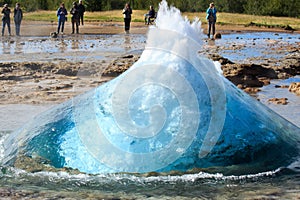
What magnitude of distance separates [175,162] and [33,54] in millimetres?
13078

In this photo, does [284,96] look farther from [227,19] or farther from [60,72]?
[227,19]

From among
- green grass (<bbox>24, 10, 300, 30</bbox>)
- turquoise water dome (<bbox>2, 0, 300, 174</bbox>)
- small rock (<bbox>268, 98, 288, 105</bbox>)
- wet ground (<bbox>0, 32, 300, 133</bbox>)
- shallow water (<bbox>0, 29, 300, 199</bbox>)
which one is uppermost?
turquoise water dome (<bbox>2, 0, 300, 174</bbox>)

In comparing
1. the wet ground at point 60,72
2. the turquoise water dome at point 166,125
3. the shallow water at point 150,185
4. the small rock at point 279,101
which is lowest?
the wet ground at point 60,72

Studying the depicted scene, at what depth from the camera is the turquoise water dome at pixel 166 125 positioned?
459cm

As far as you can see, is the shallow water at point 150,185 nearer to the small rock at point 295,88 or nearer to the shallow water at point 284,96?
the shallow water at point 284,96

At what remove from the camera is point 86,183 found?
4.45 meters

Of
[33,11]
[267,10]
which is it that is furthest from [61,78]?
[33,11]

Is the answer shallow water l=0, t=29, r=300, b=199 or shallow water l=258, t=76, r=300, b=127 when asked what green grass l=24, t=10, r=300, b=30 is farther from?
shallow water l=0, t=29, r=300, b=199

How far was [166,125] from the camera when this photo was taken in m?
4.62

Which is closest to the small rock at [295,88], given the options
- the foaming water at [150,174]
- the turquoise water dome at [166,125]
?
the turquoise water dome at [166,125]

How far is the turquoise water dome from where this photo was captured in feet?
15.1

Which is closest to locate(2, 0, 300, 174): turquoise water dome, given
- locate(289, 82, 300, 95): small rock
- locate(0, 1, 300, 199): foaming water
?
locate(0, 1, 300, 199): foaming water

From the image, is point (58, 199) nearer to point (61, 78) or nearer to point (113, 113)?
point (113, 113)

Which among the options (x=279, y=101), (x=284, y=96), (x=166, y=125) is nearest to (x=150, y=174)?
(x=166, y=125)
